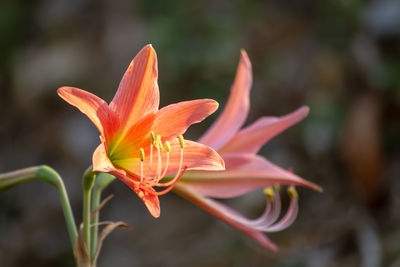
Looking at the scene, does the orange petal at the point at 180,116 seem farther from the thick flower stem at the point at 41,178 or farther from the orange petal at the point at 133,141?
the thick flower stem at the point at 41,178

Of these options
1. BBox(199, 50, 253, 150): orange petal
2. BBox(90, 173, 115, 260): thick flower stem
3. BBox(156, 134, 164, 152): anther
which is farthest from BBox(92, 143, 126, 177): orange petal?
BBox(199, 50, 253, 150): orange petal

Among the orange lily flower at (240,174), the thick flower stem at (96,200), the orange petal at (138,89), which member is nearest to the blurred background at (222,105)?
the orange lily flower at (240,174)

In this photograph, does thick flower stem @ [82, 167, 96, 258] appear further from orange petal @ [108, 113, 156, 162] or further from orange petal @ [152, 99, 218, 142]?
orange petal @ [152, 99, 218, 142]

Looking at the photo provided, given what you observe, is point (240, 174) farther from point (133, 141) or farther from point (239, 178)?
point (133, 141)

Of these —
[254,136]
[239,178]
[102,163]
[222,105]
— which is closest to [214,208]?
[239,178]

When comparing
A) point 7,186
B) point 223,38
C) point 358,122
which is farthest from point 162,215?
point 7,186

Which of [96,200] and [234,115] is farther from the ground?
[234,115]

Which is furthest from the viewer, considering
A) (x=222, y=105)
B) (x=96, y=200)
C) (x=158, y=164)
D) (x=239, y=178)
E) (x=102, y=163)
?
(x=222, y=105)
